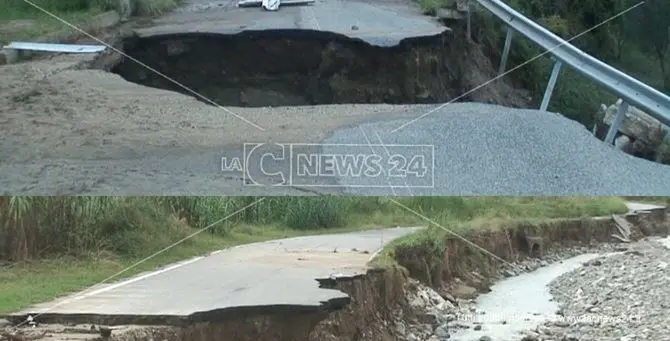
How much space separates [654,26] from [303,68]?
39.1 inches

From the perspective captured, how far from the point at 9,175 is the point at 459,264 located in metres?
6.29

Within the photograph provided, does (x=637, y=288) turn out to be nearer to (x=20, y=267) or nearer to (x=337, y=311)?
(x=337, y=311)

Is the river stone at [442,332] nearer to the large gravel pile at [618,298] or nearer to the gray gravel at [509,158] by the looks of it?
the large gravel pile at [618,298]

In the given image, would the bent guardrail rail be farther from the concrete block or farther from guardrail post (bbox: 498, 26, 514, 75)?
the concrete block

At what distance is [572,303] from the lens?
26.5 ft

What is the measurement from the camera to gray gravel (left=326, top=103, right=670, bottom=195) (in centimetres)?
310

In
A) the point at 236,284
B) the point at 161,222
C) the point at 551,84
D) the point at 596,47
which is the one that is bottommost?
the point at 236,284

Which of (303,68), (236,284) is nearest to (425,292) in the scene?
(236,284)

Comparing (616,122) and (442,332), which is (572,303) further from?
(616,122)

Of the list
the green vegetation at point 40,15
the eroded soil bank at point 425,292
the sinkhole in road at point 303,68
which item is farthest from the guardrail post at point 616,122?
the eroded soil bank at point 425,292

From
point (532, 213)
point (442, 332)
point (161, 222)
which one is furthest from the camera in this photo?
point (442, 332)

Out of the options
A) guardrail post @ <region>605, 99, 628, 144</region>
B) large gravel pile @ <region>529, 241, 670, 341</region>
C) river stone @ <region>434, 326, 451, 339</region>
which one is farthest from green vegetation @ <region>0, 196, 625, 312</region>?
river stone @ <region>434, 326, 451, 339</region>

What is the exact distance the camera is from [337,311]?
24.4ft

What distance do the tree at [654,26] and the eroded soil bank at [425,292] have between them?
1510 millimetres
